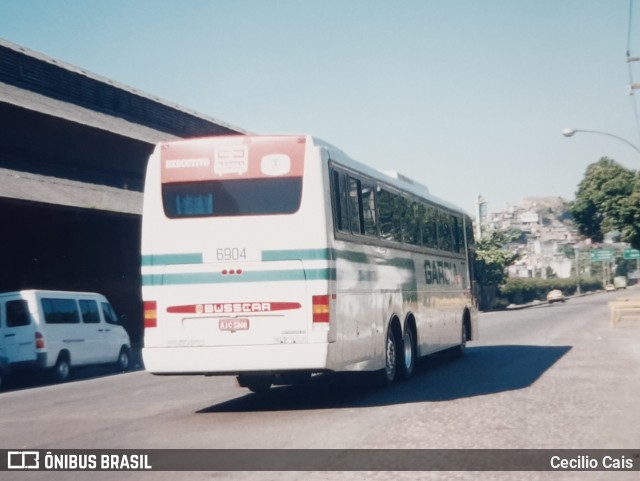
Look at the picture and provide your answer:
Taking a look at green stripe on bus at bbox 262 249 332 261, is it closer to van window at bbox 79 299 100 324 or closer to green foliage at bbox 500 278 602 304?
van window at bbox 79 299 100 324

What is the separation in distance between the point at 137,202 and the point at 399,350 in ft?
63.8

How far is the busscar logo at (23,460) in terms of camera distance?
9.11 metres

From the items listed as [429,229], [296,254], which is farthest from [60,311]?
[296,254]

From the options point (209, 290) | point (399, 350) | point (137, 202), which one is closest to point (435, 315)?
point (399, 350)

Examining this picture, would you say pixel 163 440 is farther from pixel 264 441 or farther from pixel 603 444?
pixel 603 444

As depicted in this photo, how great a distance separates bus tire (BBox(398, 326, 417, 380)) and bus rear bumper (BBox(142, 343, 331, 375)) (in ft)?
13.0

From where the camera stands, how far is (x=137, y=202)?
109ft

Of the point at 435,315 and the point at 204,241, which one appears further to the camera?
the point at 435,315

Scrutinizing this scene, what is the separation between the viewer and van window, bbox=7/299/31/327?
69.9 feet

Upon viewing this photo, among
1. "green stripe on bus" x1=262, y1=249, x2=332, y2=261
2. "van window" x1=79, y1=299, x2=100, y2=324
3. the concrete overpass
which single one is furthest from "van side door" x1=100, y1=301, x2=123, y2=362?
"green stripe on bus" x1=262, y1=249, x2=332, y2=261

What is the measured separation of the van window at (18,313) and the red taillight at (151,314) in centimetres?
984

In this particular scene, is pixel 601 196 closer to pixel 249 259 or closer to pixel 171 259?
pixel 249 259

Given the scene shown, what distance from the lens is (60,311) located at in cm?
2266

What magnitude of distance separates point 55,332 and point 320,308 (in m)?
11.9
